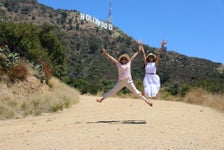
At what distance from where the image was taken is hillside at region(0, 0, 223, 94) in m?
53.5

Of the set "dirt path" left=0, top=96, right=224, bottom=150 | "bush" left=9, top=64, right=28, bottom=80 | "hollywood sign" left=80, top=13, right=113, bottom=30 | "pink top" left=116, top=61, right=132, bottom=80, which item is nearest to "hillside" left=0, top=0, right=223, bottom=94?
"hollywood sign" left=80, top=13, right=113, bottom=30

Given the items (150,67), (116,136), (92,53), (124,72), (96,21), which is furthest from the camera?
(96,21)

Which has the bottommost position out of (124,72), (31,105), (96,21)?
(31,105)

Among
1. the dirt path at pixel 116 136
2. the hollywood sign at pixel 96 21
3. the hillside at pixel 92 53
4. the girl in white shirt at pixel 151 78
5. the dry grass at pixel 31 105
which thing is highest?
the hollywood sign at pixel 96 21

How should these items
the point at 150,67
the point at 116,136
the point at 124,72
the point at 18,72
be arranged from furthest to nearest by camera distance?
the point at 18,72, the point at 150,67, the point at 124,72, the point at 116,136

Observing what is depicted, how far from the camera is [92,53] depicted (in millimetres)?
67438

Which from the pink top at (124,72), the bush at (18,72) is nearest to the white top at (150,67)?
the pink top at (124,72)

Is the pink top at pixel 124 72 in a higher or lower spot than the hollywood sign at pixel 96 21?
lower

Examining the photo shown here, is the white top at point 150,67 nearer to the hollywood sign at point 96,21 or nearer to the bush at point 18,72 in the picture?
the bush at point 18,72

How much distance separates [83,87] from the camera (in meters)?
36.9

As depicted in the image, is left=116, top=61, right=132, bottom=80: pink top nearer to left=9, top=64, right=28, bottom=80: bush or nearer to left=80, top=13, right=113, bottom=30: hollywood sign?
left=9, top=64, right=28, bottom=80: bush

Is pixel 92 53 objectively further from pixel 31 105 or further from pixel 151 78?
pixel 151 78

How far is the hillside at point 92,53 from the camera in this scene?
5353cm

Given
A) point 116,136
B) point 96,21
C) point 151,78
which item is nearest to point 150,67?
point 151,78
